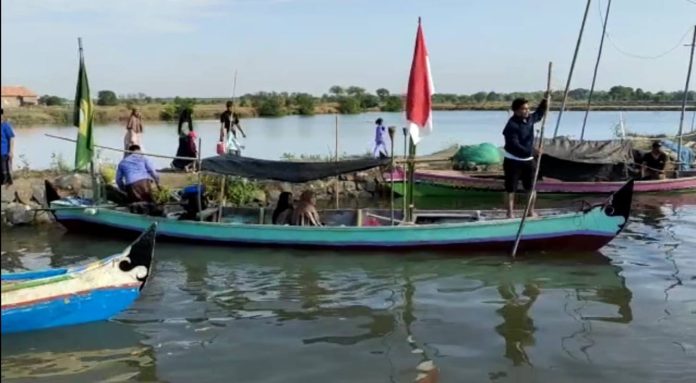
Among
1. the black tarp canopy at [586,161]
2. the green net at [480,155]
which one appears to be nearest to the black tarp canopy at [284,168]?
the black tarp canopy at [586,161]

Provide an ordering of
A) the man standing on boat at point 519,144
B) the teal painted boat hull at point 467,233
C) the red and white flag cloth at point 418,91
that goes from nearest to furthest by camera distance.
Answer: the red and white flag cloth at point 418,91 → the man standing on boat at point 519,144 → the teal painted boat hull at point 467,233

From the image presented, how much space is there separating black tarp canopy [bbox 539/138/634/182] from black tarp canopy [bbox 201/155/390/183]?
7.58m

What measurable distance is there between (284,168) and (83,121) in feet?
9.97

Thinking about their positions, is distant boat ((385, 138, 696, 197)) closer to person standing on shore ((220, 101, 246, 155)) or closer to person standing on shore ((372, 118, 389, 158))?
person standing on shore ((372, 118, 389, 158))

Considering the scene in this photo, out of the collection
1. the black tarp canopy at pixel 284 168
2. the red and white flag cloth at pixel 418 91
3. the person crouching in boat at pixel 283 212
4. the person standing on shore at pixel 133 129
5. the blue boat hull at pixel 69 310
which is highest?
the red and white flag cloth at pixel 418 91

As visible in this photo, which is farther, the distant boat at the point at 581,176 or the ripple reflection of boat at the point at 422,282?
the distant boat at the point at 581,176

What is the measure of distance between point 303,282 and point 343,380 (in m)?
3.52

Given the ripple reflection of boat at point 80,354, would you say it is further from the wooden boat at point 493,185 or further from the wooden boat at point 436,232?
the wooden boat at point 493,185

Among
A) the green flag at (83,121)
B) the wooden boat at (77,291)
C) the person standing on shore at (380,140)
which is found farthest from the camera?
the person standing on shore at (380,140)

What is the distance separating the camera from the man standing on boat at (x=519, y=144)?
400 inches

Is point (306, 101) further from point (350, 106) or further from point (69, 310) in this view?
point (69, 310)

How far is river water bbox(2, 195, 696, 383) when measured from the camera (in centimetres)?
609

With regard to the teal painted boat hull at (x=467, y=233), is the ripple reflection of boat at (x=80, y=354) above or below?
below

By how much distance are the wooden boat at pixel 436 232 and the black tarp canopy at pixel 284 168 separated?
3 cm
